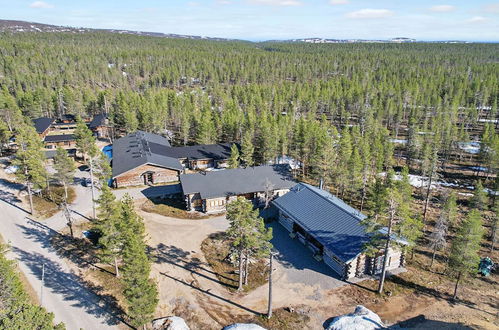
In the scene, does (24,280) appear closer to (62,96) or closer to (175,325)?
(175,325)

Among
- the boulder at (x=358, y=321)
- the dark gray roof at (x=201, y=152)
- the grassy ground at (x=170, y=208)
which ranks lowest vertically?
the grassy ground at (x=170, y=208)

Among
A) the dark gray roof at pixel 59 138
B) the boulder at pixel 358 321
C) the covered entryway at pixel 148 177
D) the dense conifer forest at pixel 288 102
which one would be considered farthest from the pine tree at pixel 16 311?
the dark gray roof at pixel 59 138

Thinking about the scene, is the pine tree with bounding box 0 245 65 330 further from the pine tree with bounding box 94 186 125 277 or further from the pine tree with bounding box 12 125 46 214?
the pine tree with bounding box 12 125 46 214

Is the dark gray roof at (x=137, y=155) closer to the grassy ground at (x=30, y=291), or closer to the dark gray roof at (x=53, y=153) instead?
the dark gray roof at (x=53, y=153)

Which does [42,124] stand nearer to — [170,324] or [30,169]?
[30,169]

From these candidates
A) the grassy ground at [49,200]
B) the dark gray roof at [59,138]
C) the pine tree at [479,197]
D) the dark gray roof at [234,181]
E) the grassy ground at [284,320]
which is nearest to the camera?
the grassy ground at [284,320]

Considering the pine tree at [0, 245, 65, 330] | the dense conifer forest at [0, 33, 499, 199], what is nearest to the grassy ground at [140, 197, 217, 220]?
the dense conifer forest at [0, 33, 499, 199]
